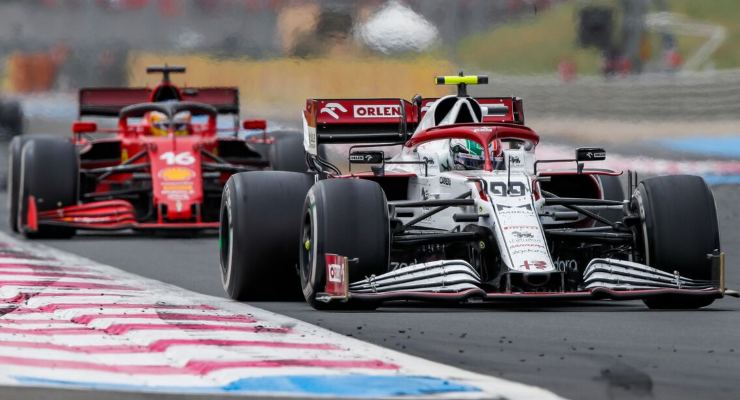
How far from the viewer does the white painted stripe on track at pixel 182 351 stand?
26.9ft

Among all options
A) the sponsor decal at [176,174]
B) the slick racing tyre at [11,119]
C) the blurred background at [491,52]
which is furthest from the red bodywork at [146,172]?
the slick racing tyre at [11,119]

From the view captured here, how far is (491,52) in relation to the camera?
25281 mm

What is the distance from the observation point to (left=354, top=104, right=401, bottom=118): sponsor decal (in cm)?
1459

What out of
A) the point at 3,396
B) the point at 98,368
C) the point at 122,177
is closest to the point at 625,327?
the point at 98,368

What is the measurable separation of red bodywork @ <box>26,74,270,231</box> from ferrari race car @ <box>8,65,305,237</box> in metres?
0.01

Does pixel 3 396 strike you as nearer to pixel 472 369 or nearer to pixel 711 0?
pixel 472 369

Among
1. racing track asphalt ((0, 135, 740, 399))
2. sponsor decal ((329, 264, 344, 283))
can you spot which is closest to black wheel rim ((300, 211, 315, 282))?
racing track asphalt ((0, 135, 740, 399))

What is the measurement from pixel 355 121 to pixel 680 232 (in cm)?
346

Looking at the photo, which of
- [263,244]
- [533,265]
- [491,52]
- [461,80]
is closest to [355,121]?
[461,80]

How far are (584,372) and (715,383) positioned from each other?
0.63 meters

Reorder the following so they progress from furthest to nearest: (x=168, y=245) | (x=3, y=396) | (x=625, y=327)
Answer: (x=168, y=245), (x=625, y=327), (x=3, y=396)

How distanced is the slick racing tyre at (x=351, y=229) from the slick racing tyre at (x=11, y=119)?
23051mm

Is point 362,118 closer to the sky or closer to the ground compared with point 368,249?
closer to the sky

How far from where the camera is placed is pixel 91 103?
2222 centimetres
